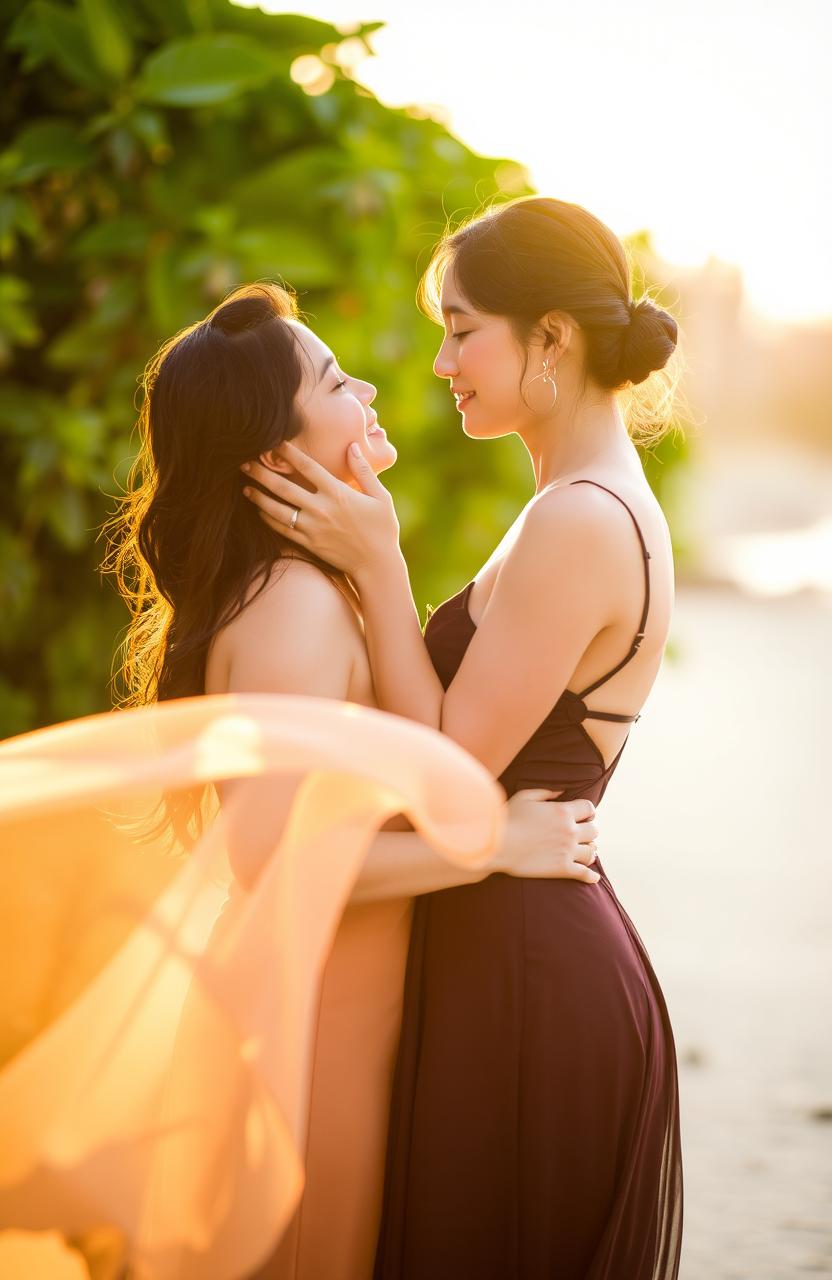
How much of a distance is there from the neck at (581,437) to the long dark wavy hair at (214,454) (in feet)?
1.50

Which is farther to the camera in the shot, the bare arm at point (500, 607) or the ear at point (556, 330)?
the ear at point (556, 330)

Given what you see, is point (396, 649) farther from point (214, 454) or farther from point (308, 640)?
point (214, 454)

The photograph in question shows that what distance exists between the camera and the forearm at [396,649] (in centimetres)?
207

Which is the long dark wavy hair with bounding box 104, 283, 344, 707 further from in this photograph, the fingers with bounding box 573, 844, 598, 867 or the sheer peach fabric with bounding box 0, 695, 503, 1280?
the fingers with bounding box 573, 844, 598, 867

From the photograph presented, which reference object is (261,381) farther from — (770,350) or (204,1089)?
(770,350)

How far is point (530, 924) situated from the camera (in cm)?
212

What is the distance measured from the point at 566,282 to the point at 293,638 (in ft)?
2.64

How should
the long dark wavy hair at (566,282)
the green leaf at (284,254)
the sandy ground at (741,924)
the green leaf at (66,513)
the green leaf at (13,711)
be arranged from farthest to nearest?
1. the sandy ground at (741,924)
2. the green leaf at (13,711)
3. the green leaf at (66,513)
4. the green leaf at (284,254)
5. the long dark wavy hair at (566,282)

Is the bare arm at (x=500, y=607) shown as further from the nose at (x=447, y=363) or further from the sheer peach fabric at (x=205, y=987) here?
the sheer peach fabric at (x=205, y=987)

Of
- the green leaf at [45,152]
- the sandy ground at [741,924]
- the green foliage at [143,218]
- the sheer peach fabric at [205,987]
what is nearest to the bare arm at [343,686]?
the sheer peach fabric at [205,987]

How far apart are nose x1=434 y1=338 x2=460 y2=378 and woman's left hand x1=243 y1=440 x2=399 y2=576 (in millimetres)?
340

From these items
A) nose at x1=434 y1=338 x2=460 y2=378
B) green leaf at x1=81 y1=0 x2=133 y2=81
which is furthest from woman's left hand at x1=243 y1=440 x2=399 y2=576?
green leaf at x1=81 y1=0 x2=133 y2=81

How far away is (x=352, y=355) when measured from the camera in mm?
3363

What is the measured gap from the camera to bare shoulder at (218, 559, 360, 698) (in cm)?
199
